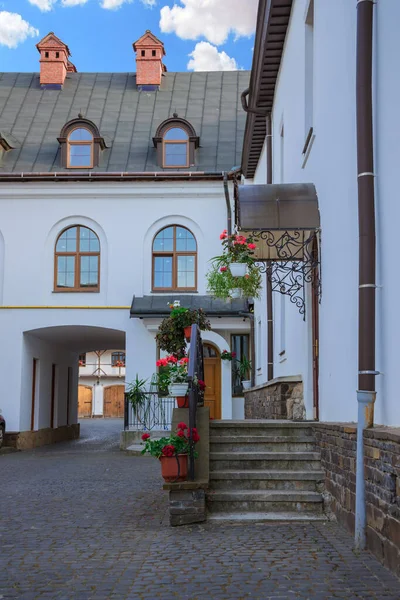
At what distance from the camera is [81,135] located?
21.8 metres

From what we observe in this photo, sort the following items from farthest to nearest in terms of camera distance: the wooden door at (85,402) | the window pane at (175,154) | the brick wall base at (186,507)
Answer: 1. the wooden door at (85,402)
2. the window pane at (175,154)
3. the brick wall base at (186,507)

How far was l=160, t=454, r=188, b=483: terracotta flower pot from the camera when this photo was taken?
24.9ft

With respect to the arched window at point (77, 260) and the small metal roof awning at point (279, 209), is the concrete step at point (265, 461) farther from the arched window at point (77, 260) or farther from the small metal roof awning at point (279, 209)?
the arched window at point (77, 260)

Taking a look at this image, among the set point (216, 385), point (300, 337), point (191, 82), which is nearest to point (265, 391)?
point (300, 337)

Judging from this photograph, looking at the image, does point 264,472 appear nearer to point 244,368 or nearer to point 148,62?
point 244,368

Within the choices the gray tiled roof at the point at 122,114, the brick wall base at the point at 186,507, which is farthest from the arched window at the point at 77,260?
the brick wall base at the point at 186,507

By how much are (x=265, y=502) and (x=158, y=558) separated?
2.09m

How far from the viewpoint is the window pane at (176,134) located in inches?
862

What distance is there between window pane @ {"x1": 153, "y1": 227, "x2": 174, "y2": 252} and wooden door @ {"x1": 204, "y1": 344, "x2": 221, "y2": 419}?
311 cm

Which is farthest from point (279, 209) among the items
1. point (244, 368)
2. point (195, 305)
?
point (244, 368)

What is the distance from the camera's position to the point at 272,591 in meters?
4.91

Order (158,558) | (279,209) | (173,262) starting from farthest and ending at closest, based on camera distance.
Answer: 1. (173,262)
2. (279,209)
3. (158,558)

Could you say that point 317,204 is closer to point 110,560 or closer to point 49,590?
point 110,560

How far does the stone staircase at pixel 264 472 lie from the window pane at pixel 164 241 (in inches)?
484
